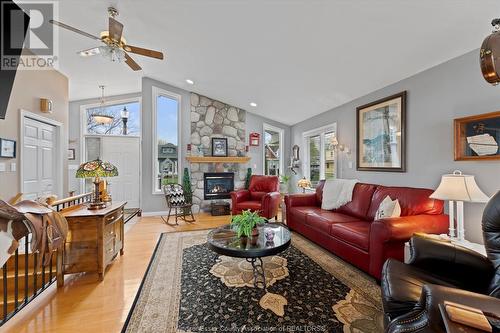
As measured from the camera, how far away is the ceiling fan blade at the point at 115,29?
98.0 inches

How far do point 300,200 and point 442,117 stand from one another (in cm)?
234

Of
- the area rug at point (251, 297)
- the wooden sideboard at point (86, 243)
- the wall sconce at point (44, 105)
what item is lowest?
the area rug at point (251, 297)

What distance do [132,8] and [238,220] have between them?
288 cm

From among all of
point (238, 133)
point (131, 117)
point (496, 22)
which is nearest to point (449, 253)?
point (496, 22)

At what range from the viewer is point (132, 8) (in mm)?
2779

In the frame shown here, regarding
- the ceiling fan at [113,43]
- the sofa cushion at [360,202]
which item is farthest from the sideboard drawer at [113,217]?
the sofa cushion at [360,202]

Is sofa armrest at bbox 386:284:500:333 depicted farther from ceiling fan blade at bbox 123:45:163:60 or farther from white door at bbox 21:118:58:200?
white door at bbox 21:118:58:200

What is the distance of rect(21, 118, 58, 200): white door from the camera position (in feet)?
11.9

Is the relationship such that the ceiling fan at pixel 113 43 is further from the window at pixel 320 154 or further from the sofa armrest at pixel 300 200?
the window at pixel 320 154

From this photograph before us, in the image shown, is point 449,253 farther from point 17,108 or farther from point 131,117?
point 131,117

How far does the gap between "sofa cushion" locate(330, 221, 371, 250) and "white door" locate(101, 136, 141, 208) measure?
18.1 ft

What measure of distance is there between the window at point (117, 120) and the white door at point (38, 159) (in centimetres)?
203

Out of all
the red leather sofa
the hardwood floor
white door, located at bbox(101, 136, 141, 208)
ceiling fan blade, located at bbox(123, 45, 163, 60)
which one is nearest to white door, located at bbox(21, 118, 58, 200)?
white door, located at bbox(101, 136, 141, 208)

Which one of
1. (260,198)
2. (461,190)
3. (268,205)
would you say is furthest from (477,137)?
(260,198)
